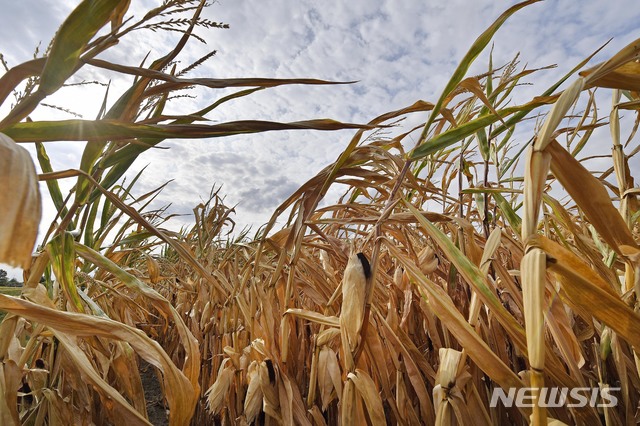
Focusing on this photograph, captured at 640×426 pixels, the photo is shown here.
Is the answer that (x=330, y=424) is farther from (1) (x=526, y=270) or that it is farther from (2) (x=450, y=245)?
(1) (x=526, y=270)

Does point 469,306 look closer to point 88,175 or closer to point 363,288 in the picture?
point 363,288

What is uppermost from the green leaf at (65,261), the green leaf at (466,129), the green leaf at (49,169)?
the green leaf at (466,129)

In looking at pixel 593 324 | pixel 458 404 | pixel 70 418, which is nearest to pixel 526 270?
pixel 458 404

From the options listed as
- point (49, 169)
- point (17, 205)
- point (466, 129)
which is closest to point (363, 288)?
point (466, 129)

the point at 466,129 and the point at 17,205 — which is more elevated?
the point at 466,129

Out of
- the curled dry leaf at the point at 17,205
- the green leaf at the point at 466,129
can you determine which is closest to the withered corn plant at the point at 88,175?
the curled dry leaf at the point at 17,205

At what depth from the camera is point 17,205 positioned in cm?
28

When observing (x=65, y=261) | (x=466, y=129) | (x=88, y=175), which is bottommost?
(x=65, y=261)

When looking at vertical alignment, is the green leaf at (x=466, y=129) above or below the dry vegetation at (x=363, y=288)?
above

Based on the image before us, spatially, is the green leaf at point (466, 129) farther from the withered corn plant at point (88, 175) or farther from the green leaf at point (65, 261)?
the green leaf at point (65, 261)

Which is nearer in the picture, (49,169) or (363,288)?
(363,288)

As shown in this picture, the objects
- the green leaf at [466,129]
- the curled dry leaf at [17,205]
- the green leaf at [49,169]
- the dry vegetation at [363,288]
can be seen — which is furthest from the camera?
the green leaf at [49,169]

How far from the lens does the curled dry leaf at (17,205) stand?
10.4 inches

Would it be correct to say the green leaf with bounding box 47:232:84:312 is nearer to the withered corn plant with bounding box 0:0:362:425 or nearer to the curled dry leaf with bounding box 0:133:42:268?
the withered corn plant with bounding box 0:0:362:425
